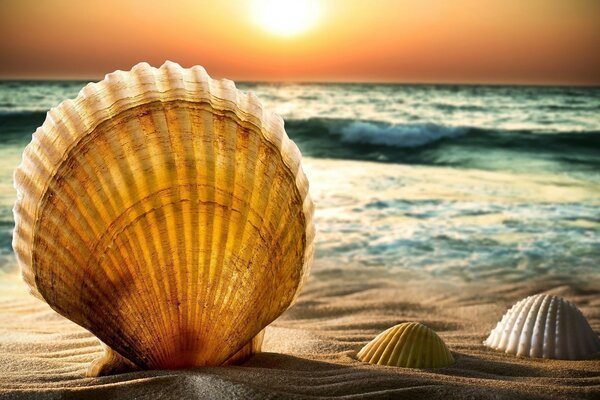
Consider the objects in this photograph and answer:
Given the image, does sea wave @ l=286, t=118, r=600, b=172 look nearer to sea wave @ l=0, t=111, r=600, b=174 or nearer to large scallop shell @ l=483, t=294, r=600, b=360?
sea wave @ l=0, t=111, r=600, b=174

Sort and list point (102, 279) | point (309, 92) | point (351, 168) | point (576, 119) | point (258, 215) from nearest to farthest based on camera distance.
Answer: point (102, 279)
point (258, 215)
point (351, 168)
point (576, 119)
point (309, 92)

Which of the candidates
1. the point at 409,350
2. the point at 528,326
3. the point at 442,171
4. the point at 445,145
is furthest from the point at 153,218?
the point at 445,145

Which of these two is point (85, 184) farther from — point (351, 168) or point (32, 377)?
point (351, 168)

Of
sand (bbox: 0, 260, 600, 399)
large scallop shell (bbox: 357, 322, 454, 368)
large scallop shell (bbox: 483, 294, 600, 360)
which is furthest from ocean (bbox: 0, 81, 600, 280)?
large scallop shell (bbox: 357, 322, 454, 368)

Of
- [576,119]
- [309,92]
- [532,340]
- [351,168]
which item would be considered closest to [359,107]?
[309,92]

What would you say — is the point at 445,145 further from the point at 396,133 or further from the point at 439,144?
the point at 396,133

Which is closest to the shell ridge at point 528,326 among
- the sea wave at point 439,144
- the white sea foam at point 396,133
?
the sea wave at point 439,144

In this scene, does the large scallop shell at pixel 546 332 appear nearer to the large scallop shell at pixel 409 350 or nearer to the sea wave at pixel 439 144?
the large scallop shell at pixel 409 350
